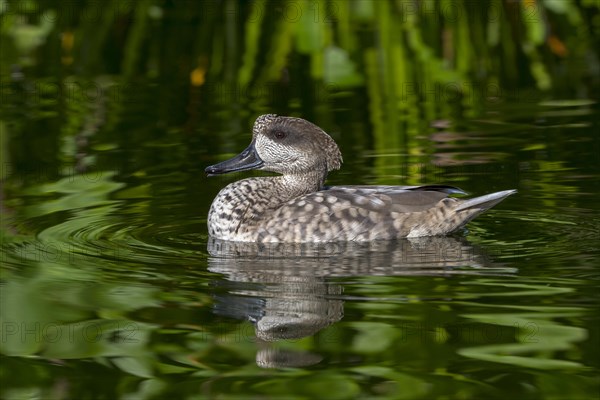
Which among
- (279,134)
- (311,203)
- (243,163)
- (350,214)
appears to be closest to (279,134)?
(279,134)

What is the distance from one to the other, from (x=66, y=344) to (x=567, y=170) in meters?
5.17

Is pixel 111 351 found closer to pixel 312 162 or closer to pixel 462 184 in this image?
pixel 312 162

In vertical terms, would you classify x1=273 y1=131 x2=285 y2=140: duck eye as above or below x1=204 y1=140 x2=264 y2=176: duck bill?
above

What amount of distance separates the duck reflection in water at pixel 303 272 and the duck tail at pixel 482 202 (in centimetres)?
22

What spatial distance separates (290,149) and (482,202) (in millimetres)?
1451

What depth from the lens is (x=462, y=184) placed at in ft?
34.5

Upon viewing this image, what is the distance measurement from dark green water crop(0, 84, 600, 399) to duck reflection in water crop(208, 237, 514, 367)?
2 centimetres

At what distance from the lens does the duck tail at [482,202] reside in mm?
8945

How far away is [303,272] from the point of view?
801cm

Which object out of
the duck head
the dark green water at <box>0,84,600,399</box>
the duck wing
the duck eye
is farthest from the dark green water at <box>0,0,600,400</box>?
the duck eye

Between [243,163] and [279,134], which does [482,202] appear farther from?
[243,163]

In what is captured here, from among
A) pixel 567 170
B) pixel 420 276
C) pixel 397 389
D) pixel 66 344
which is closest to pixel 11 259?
pixel 66 344

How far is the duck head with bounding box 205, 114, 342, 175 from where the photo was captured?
31.4ft

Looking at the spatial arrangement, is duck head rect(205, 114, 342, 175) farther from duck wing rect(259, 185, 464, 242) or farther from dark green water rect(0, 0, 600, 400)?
dark green water rect(0, 0, 600, 400)
